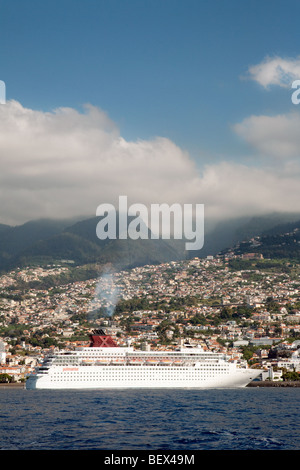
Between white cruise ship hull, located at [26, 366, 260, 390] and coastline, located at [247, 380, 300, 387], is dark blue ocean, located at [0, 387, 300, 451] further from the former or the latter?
coastline, located at [247, 380, 300, 387]

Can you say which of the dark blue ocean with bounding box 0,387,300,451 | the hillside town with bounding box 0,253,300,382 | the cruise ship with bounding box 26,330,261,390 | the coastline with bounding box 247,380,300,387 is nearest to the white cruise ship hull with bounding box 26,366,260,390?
the cruise ship with bounding box 26,330,261,390

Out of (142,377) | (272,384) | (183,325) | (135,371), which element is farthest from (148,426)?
(183,325)

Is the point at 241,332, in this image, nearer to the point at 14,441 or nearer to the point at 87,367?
the point at 87,367

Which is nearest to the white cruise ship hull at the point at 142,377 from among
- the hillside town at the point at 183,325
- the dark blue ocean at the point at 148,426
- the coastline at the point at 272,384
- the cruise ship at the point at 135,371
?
the cruise ship at the point at 135,371

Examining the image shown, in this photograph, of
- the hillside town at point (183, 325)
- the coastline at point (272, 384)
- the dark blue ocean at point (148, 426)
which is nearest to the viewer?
the dark blue ocean at point (148, 426)

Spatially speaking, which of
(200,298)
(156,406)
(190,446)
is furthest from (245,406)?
(200,298)

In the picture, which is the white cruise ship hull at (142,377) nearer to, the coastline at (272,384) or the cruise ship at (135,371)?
the cruise ship at (135,371)

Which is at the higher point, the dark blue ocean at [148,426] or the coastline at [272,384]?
the dark blue ocean at [148,426]
